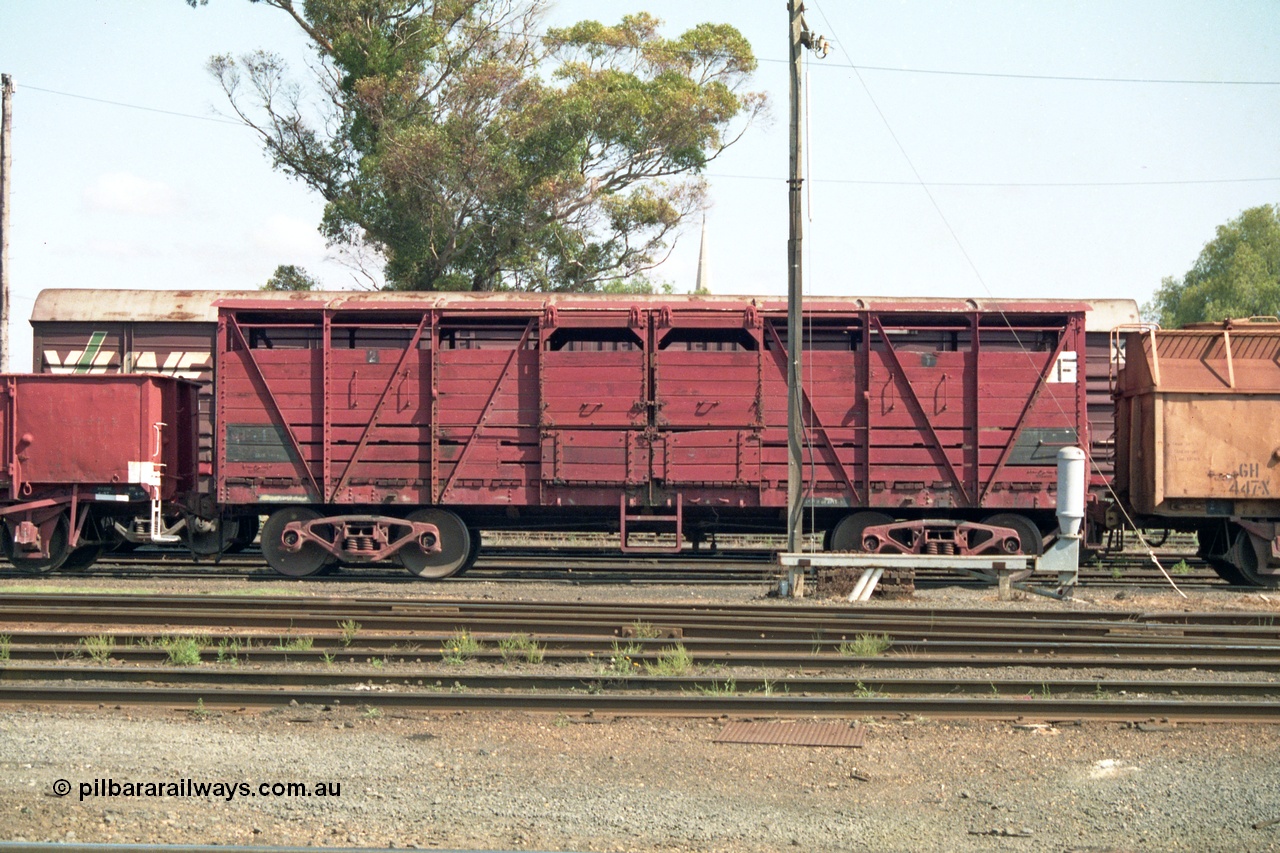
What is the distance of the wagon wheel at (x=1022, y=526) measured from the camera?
47.1 ft

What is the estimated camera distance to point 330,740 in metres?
6.85

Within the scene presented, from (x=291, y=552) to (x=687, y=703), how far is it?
28.6 feet

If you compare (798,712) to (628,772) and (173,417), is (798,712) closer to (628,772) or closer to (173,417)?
(628,772)

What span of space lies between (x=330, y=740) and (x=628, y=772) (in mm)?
1976

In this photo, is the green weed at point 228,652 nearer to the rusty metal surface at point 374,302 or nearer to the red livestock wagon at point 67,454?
the red livestock wagon at point 67,454

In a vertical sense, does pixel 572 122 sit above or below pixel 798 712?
above

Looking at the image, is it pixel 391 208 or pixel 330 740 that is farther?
pixel 391 208

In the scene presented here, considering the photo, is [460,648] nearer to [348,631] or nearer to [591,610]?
[348,631]

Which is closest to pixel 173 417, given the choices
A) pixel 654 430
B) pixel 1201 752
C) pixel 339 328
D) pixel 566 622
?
pixel 339 328

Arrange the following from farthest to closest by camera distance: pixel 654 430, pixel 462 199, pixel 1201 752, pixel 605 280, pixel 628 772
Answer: pixel 605 280 < pixel 462 199 < pixel 654 430 < pixel 1201 752 < pixel 628 772

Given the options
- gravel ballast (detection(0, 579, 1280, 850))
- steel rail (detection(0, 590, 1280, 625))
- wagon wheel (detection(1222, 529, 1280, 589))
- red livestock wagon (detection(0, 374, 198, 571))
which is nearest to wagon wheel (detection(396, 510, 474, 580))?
steel rail (detection(0, 590, 1280, 625))

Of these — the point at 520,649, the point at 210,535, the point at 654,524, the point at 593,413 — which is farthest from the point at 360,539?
the point at 520,649

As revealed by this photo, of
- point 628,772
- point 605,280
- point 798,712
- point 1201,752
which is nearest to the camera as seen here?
point 628,772

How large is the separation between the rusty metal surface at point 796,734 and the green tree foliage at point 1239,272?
4737 cm
